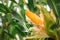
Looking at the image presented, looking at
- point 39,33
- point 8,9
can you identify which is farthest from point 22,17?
point 39,33

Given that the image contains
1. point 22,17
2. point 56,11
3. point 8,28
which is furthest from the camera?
point 8,28

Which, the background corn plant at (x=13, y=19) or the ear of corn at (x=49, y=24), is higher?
the background corn plant at (x=13, y=19)

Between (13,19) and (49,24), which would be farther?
(13,19)

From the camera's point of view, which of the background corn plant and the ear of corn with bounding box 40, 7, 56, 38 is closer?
the ear of corn with bounding box 40, 7, 56, 38

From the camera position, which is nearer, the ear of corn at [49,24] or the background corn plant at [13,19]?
the ear of corn at [49,24]

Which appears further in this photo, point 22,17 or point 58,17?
point 22,17

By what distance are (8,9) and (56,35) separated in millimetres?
583

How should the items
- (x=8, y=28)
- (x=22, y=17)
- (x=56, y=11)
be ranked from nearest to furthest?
1. (x=56, y=11)
2. (x=22, y=17)
3. (x=8, y=28)

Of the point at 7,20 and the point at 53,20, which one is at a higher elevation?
the point at 7,20

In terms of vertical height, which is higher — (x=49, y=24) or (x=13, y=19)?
(x=13, y=19)

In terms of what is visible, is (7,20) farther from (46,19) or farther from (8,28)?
(46,19)

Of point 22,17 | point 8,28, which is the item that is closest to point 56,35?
point 22,17

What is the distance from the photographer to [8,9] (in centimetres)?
97

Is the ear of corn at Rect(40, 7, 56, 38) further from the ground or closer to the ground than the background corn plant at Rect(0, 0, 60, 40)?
closer to the ground
